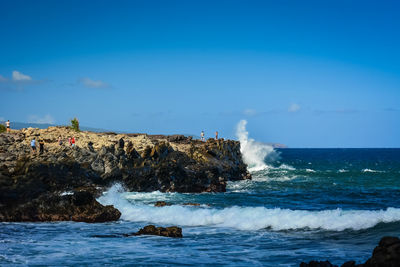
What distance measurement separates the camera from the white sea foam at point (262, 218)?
19.7m

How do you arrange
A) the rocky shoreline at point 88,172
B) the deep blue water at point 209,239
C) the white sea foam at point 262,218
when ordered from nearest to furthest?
the deep blue water at point 209,239, the white sea foam at point 262,218, the rocky shoreline at point 88,172

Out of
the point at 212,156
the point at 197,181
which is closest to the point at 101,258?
the point at 197,181

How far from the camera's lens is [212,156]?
4772cm

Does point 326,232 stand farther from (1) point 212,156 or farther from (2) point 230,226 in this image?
(1) point 212,156

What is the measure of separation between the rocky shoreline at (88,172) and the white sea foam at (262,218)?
227 cm

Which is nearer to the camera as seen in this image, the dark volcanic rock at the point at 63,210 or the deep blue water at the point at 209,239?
the deep blue water at the point at 209,239

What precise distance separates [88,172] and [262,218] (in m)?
15.9

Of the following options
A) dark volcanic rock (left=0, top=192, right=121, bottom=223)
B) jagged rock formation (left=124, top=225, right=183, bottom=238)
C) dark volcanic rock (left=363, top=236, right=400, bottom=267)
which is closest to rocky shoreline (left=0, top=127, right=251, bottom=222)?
dark volcanic rock (left=0, top=192, right=121, bottom=223)

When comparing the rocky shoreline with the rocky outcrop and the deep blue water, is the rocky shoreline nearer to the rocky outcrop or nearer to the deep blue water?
the deep blue water

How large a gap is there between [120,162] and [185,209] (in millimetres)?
13495

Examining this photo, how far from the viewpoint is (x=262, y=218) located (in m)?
21.0

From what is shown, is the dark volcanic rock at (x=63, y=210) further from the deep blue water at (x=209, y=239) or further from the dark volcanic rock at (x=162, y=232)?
the dark volcanic rock at (x=162, y=232)

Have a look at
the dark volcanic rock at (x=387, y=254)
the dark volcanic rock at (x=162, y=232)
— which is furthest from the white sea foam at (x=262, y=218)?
the dark volcanic rock at (x=387, y=254)

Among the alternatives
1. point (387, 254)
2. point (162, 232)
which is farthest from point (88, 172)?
point (387, 254)
